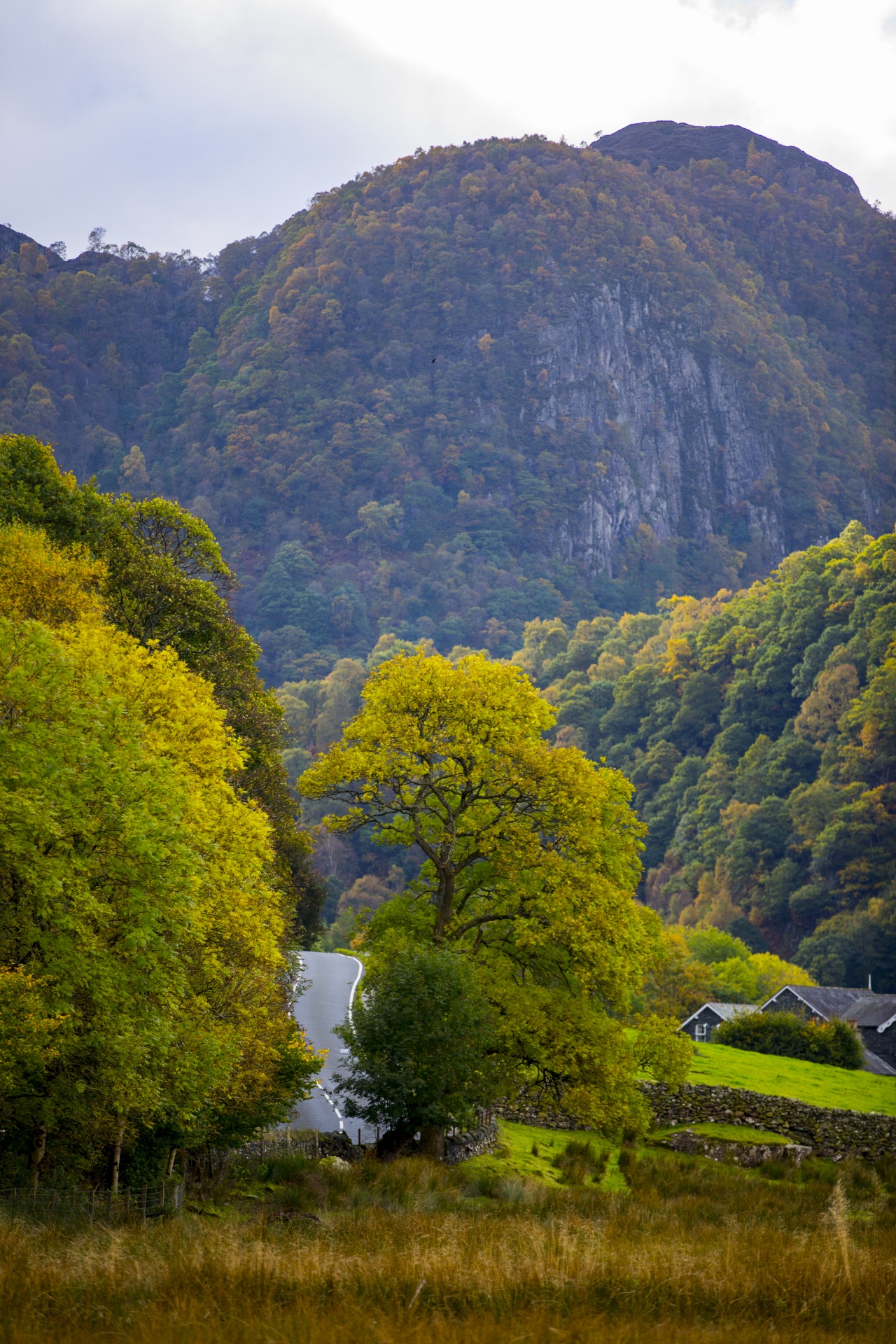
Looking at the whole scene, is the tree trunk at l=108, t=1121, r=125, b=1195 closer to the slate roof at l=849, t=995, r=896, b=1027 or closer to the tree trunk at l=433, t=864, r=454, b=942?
the tree trunk at l=433, t=864, r=454, b=942

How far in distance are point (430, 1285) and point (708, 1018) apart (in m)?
63.3

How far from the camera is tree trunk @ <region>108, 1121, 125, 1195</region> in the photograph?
61.2 feet

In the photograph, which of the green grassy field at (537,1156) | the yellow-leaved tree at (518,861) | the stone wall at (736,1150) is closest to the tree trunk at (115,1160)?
the green grassy field at (537,1156)

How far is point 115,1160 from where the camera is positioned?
19.5 m

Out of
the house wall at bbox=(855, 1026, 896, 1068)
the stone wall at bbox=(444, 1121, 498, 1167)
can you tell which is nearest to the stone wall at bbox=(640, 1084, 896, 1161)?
the stone wall at bbox=(444, 1121, 498, 1167)

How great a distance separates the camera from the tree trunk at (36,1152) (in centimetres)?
1789

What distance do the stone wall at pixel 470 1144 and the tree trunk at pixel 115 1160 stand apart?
7427 mm

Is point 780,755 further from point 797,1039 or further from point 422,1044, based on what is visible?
point 422,1044

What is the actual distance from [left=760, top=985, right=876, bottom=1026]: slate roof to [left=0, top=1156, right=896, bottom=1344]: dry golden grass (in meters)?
58.9

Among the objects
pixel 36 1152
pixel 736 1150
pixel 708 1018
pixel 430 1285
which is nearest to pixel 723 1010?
pixel 708 1018

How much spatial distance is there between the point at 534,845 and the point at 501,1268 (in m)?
17.0

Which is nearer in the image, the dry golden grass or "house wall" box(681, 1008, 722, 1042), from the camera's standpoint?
the dry golden grass

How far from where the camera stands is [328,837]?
14162 centimetres

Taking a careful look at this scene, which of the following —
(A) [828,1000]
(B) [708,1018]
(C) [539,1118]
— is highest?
(A) [828,1000]
